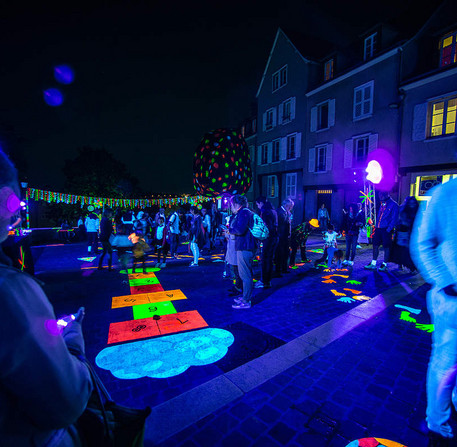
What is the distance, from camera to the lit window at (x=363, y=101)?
51.0 feet

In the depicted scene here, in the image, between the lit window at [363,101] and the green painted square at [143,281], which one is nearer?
the green painted square at [143,281]

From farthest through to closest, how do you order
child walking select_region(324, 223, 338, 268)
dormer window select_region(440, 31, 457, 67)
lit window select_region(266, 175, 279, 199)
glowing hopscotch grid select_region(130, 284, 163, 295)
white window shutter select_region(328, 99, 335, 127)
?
lit window select_region(266, 175, 279, 199)
white window shutter select_region(328, 99, 335, 127)
dormer window select_region(440, 31, 457, 67)
child walking select_region(324, 223, 338, 268)
glowing hopscotch grid select_region(130, 284, 163, 295)

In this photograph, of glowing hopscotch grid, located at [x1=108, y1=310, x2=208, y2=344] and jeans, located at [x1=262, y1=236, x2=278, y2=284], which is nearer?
glowing hopscotch grid, located at [x1=108, y1=310, x2=208, y2=344]

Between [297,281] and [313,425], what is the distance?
15.2 feet

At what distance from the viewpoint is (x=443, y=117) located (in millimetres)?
12414

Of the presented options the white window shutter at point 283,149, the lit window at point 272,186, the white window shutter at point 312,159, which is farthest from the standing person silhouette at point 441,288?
the lit window at point 272,186

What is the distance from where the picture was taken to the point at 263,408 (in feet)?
7.88

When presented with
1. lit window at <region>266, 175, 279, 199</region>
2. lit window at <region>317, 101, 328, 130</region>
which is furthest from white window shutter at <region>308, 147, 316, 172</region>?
lit window at <region>266, 175, 279, 199</region>

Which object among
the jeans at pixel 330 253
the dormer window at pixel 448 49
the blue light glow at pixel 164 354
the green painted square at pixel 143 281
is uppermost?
the dormer window at pixel 448 49

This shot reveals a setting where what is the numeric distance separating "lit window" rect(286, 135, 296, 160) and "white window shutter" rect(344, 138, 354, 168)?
5233 millimetres

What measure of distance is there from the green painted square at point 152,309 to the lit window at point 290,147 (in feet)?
63.6

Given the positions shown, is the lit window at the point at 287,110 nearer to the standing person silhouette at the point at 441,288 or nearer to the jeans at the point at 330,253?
the jeans at the point at 330,253

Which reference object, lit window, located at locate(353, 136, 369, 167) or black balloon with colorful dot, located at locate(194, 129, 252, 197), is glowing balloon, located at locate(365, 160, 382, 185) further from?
black balloon with colorful dot, located at locate(194, 129, 252, 197)

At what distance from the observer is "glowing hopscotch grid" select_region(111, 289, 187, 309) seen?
17.1 feet
